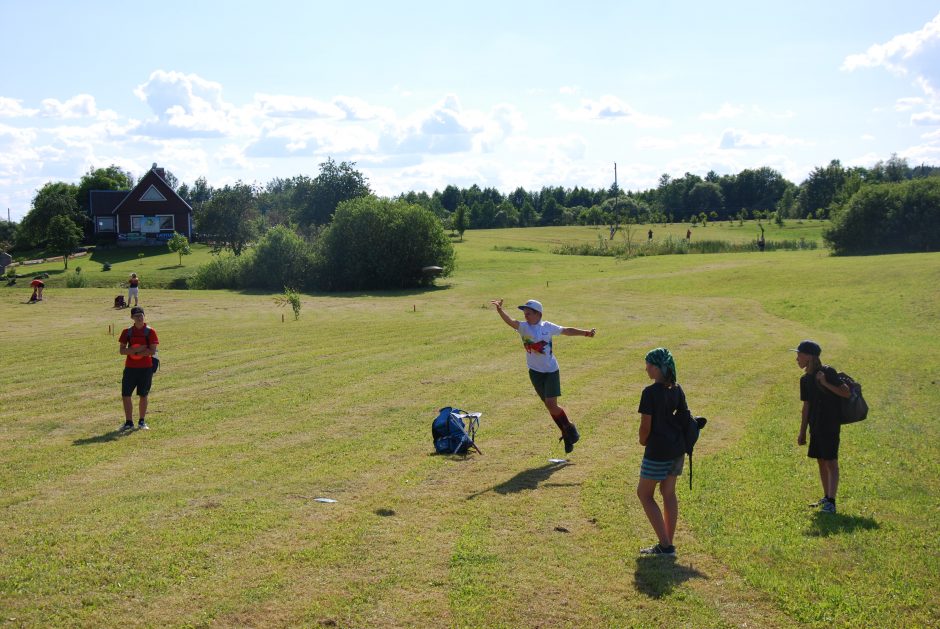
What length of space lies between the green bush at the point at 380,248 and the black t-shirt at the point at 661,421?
5200 centimetres

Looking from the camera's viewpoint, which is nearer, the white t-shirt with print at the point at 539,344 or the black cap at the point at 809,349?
the black cap at the point at 809,349

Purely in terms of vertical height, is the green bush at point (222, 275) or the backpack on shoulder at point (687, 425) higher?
the backpack on shoulder at point (687, 425)

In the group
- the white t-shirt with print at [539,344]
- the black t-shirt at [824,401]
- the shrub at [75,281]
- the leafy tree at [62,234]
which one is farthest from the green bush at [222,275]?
the black t-shirt at [824,401]

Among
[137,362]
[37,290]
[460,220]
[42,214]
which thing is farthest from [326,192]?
[137,362]

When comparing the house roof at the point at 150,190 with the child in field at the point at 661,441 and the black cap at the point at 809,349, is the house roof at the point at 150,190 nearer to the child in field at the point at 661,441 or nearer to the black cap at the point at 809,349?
the black cap at the point at 809,349

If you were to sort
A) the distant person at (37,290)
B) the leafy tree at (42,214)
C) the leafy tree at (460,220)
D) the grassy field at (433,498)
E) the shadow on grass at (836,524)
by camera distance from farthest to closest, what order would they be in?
the leafy tree at (460,220)
the leafy tree at (42,214)
the distant person at (37,290)
the shadow on grass at (836,524)
the grassy field at (433,498)

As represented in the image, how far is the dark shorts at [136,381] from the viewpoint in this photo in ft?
48.1

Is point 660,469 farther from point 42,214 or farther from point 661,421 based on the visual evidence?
point 42,214

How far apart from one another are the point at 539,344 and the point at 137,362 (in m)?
7.20

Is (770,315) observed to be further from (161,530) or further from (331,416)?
(161,530)

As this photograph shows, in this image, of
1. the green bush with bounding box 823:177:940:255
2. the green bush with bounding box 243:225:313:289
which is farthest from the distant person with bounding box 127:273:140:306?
the green bush with bounding box 823:177:940:255

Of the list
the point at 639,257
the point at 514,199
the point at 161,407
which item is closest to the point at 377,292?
the point at 639,257

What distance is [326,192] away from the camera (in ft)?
344

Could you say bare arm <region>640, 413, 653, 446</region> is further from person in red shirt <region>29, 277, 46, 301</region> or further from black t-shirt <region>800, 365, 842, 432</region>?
person in red shirt <region>29, 277, 46, 301</region>
